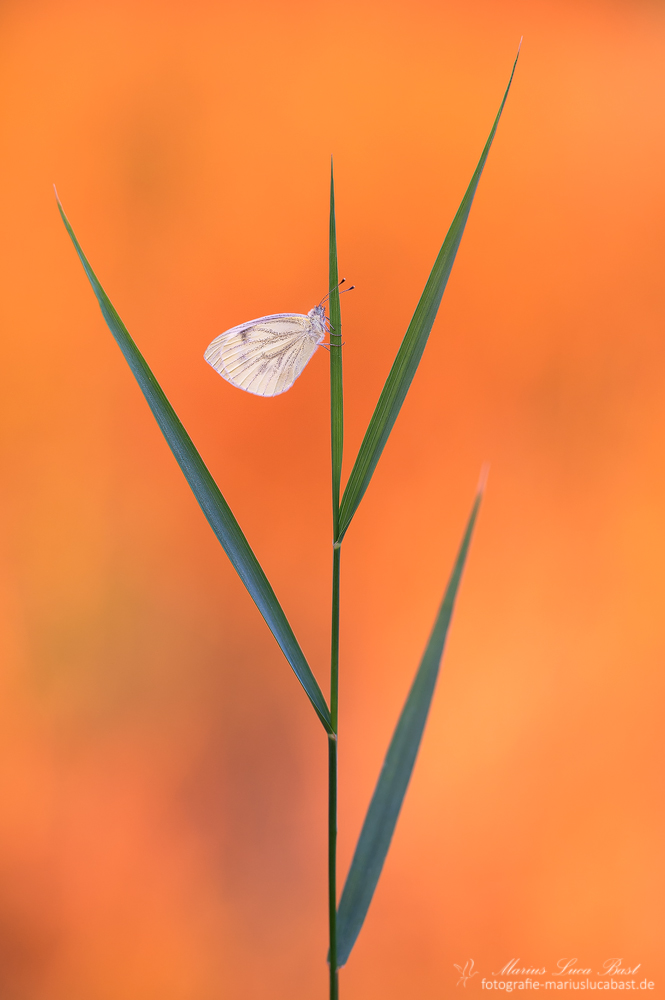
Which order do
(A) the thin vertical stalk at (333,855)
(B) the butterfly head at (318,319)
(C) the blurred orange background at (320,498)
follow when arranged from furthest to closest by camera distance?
(C) the blurred orange background at (320,498) < (B) the butterfly head at (318,319) < (A) the thin vertical stalk at (333,855)

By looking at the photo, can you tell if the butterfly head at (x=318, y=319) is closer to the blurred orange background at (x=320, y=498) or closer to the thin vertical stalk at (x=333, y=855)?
the thin vertical stalk at (x=333, y=855)

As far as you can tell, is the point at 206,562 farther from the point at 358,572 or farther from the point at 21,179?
the point at 21,179

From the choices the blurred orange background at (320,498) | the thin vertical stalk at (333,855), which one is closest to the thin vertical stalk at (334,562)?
the thin vertical stalk at (333,855)

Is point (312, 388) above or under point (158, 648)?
above

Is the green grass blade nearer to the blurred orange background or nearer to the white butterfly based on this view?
the white butterfly

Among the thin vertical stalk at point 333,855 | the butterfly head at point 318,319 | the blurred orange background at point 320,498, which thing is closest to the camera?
the thin vertical stalk at point 333,855

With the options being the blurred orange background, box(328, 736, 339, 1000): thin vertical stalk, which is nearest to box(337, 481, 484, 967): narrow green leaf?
box(328, 736, 339, 1000): thin vertical stalk

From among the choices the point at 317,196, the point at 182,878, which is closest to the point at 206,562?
the point at 182,878

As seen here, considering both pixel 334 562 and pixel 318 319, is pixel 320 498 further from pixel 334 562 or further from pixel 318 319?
pixel 334 562
